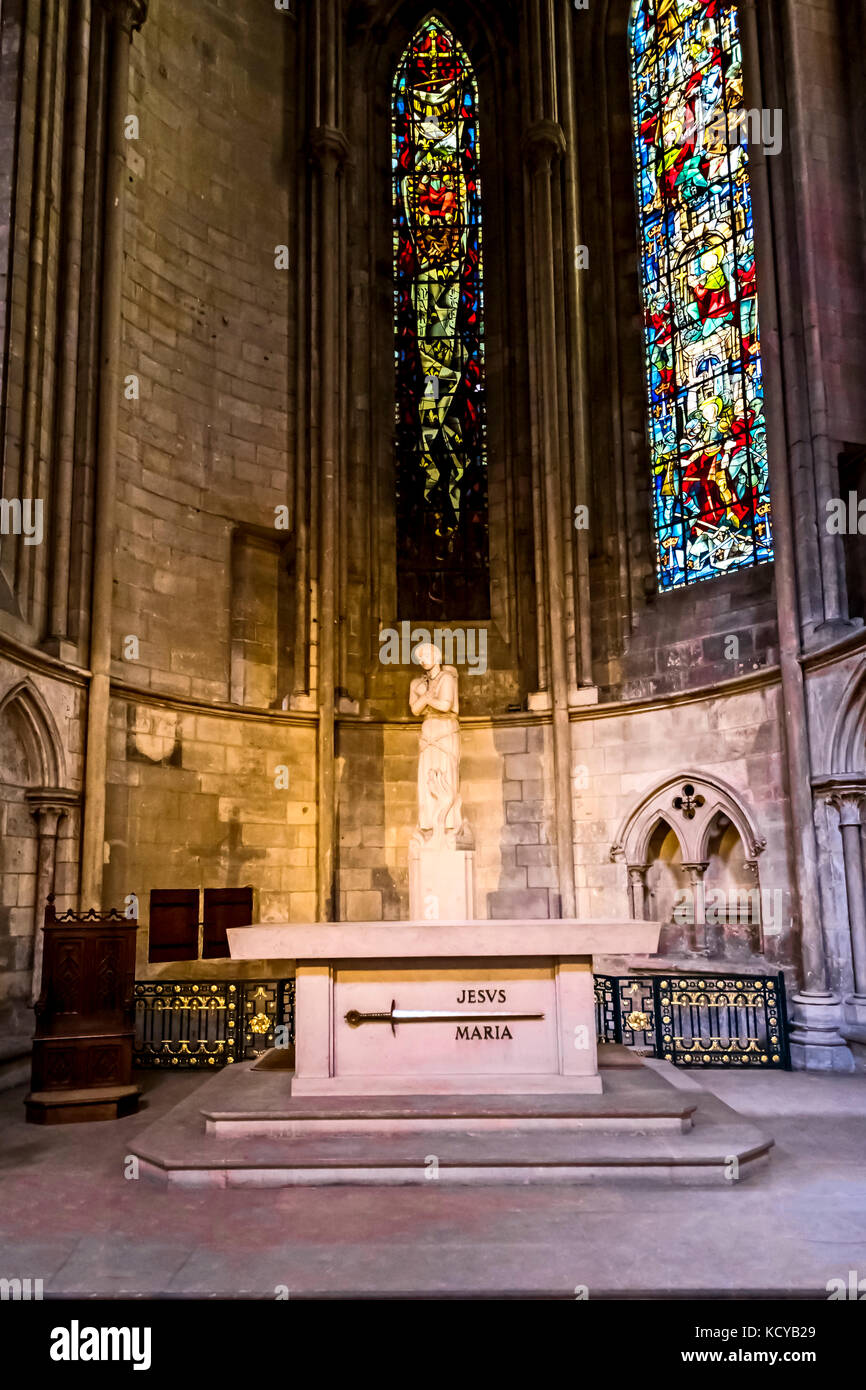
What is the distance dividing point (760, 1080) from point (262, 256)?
442 inches

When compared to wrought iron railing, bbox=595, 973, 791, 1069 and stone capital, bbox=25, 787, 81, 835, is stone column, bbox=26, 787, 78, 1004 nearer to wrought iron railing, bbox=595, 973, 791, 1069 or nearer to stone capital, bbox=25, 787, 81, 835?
stone capital, bbox=25, 787, 81, 835

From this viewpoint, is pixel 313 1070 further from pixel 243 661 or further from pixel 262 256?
pixel 262 256

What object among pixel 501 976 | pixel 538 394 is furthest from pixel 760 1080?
pixel 538 394

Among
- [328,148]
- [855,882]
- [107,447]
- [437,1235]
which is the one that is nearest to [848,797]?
[855,882]

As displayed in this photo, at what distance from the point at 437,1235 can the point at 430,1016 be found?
82.7 inches

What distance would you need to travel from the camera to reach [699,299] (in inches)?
A: 505

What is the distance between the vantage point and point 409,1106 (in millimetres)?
6418

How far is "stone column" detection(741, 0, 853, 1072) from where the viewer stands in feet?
30.6

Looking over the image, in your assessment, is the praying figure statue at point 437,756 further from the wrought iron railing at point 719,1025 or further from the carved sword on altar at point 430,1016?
the carved sword on altar at point 430,1016

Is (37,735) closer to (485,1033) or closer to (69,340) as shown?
(69,340)

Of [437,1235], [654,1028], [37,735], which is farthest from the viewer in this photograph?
[37,735]

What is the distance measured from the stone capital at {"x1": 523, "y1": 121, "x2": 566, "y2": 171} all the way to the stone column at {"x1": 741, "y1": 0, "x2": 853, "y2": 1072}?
2.81 m

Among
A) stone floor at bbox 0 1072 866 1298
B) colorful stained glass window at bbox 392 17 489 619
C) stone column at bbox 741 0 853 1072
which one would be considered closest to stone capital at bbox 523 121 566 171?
colorful stained glass window at bbox 392 17 489 619
